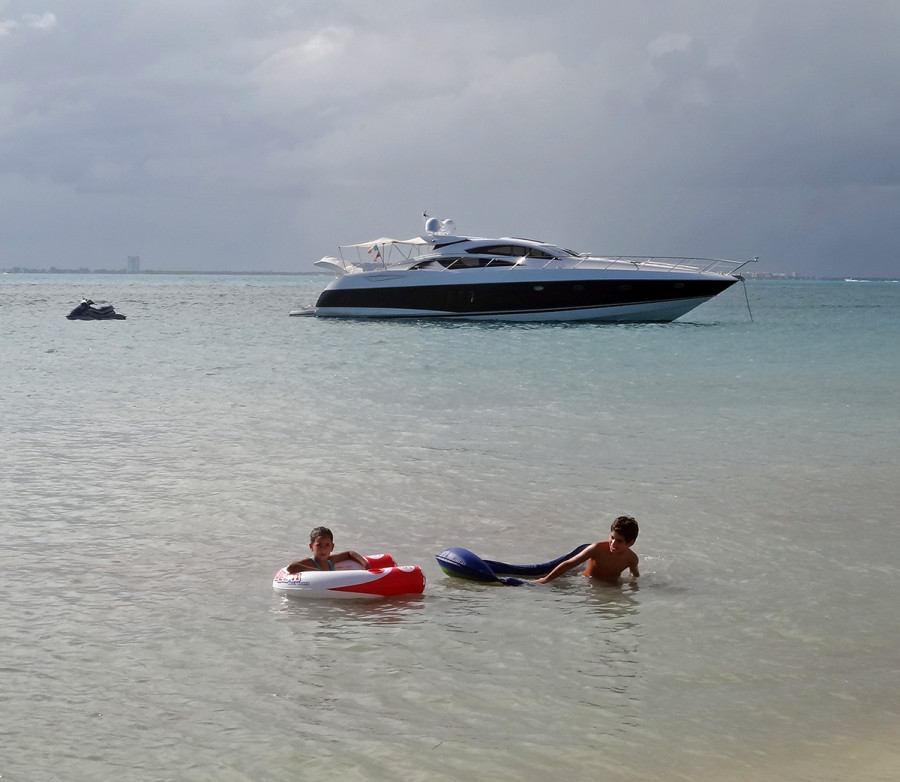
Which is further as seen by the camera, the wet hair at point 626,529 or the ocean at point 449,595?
the wet hair at point 626,529

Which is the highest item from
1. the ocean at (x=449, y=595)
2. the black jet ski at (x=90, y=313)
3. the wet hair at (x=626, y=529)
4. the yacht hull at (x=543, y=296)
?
the yacht hull at (x=543, y=296)

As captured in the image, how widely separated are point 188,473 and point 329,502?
2.06 metres

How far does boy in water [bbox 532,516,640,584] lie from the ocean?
125mm

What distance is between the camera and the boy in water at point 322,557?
7066mm

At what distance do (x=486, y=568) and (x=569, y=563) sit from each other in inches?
23.0

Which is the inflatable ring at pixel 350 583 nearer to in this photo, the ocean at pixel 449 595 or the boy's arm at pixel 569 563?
the ocean at pixel 449 595

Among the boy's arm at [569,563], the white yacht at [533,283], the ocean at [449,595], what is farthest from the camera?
the white yacht at [533,283]

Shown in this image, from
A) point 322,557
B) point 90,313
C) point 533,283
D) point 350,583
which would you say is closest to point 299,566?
point 322,557

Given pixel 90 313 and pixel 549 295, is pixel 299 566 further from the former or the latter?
pixel 90 313

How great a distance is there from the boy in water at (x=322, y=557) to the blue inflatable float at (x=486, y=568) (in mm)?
574

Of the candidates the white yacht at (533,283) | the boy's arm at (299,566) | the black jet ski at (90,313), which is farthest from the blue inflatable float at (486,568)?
the black jet ski at (90,313)

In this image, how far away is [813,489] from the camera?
34.9ft

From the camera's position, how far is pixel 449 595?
7090mm

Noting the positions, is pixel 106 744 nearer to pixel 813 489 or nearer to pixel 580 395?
pixel 813 489
